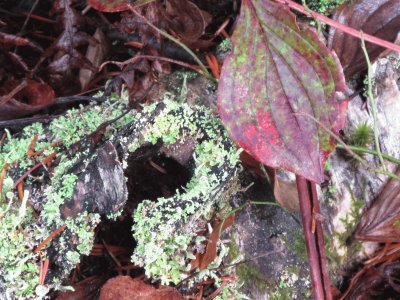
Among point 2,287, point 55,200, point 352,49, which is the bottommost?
point 2,287

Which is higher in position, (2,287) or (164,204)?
(164,204)

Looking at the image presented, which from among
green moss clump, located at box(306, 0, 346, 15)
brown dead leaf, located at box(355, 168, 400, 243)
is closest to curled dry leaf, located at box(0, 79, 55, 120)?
green moss clump, located at box(306, 0, 346, 15)

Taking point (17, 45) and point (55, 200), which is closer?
point (55, 200)

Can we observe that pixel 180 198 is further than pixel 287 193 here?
No

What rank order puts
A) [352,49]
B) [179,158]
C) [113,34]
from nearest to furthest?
[179,158] < [352,49] < [113,34]

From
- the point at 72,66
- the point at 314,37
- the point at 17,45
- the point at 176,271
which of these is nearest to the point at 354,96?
the point at 314,37

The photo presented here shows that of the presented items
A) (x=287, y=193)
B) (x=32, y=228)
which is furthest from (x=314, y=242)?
(x=32, y=228)

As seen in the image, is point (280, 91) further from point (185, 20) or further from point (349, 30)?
point (185, 20)

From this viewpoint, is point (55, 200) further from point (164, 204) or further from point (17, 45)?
point (17, 45)
